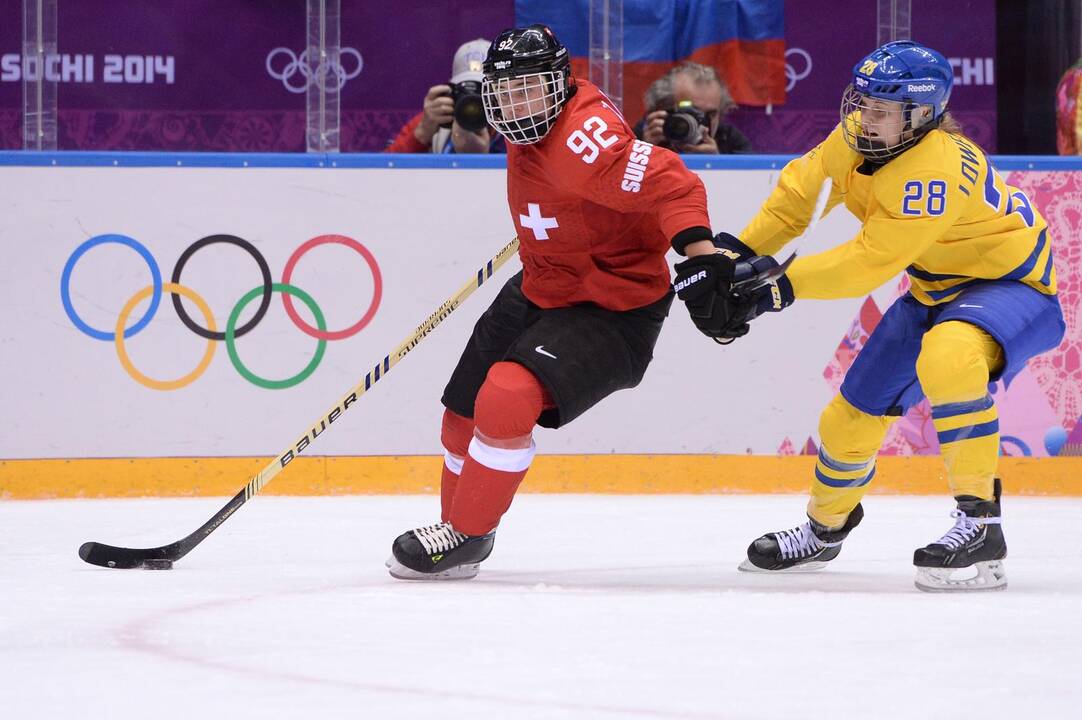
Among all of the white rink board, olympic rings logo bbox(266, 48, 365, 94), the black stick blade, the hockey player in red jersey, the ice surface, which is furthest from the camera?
olympic rings logo bbox(266, 48, 365, 94)

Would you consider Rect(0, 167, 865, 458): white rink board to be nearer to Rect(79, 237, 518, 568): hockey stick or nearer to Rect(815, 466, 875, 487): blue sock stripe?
Rect(79, 237, 518, 568): hockey stick

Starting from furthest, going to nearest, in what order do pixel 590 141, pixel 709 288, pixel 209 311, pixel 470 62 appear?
pixel 470 62, pixel 209 311, pixel 590 141, pixel 709 288

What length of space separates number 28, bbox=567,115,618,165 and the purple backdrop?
3.02m

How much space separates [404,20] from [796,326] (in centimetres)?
220

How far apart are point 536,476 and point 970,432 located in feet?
6.60

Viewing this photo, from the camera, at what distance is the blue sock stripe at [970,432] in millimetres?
2756

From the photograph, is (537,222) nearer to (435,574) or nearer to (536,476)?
(435,574)

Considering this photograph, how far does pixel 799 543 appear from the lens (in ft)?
10.1

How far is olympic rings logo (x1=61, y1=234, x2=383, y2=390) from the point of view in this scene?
173 inches

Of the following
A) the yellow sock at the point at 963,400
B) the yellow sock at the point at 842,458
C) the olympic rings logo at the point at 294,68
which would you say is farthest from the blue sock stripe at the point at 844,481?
the olympic rings logo at the point at 294,68

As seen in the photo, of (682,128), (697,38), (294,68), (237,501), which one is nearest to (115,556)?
(237,501)

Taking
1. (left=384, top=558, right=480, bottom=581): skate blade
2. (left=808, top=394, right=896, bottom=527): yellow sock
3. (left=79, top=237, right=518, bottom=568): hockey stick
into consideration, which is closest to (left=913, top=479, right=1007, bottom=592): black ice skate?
(left=808, top=394, right=896, bottom=527): yellow sock

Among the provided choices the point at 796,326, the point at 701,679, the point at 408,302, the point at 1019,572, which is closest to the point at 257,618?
the point at 701,679

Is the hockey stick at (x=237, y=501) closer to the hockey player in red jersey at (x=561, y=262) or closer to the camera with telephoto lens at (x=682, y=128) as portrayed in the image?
the hockey player in red jersey at (x=561, y=262)
